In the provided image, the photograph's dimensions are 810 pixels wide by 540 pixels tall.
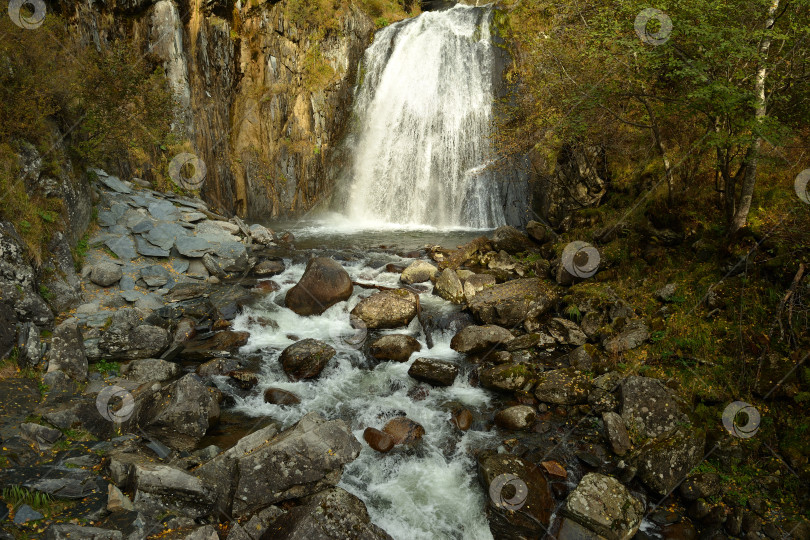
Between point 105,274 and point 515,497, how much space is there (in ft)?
34.7

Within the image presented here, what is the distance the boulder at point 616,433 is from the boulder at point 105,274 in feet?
37.9

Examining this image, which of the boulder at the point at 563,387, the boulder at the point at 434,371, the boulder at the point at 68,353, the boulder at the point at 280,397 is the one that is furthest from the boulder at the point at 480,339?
the boulder at the point at 68,353

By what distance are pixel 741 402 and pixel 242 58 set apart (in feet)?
77.0

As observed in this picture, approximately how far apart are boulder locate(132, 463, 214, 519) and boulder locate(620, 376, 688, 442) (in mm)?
6670

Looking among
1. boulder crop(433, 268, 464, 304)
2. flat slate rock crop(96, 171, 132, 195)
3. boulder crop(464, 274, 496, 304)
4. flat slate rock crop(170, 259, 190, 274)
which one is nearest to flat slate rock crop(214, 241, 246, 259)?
flat slate rock crop(170, 259, 190, 274)

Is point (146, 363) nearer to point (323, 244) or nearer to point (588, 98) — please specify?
point (323, 244)

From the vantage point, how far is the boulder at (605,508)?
5919 mm

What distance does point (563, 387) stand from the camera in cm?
841

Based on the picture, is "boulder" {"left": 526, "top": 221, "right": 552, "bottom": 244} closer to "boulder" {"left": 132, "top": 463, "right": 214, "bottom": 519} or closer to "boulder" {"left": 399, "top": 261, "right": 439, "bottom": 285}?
"boulder" {"left": 399, "top": 261, "right": 439, "bottom": 285}

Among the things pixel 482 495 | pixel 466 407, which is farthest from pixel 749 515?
pixel 466 407

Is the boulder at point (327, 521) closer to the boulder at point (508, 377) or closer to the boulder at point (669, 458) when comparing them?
the boulder at point (508, 377)

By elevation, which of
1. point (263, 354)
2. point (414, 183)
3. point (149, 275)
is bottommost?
point (263, 354)

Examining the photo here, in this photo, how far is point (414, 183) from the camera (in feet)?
74.4

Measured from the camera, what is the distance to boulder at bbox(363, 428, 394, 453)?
7344 millimetres
